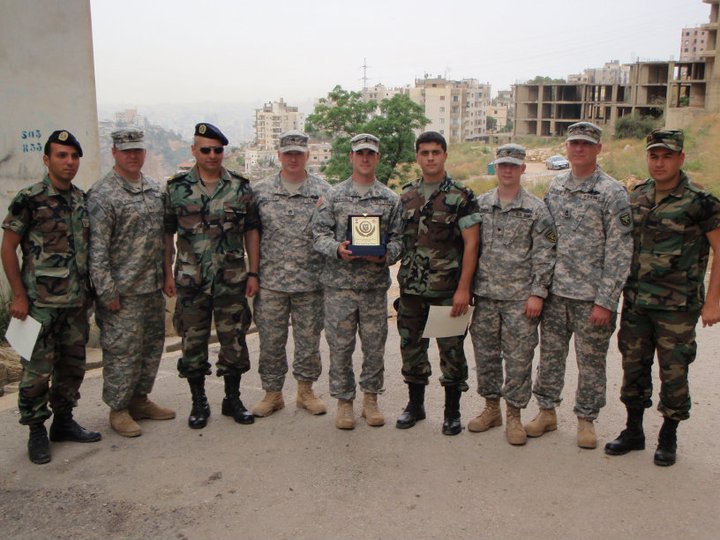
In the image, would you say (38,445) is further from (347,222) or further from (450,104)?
(450,104)

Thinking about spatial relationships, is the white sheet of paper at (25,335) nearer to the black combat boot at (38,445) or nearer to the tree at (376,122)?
the black combat boot at (38,445)

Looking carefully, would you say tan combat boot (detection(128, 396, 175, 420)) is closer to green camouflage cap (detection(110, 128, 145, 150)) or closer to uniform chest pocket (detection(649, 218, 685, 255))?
green camouflage cap (detection(110, 128, 145, 150))

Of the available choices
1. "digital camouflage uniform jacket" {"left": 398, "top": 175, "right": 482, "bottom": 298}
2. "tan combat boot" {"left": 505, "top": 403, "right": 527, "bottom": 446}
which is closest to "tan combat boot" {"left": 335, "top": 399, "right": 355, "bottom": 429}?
"digital camouflage uniform jacket" {"left": 398, "top": 175, "right": 482, "bottom": 298}

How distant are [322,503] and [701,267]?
2.57 meters

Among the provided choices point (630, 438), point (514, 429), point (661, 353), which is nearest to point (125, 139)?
point (514, 429)

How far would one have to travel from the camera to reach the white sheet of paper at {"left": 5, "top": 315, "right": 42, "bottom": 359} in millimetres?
4168

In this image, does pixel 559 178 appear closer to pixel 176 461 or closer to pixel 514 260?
pixel 514 260

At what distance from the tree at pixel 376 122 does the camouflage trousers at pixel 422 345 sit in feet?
72.2

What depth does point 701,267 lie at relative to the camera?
3992 mm

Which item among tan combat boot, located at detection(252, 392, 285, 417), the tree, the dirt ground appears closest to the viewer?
the dirt ground

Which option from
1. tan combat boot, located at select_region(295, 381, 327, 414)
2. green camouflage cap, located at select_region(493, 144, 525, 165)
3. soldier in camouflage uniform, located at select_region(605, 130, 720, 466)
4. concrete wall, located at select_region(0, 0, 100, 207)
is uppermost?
concrete wall, located at select_region(0, 0, 100, 207)

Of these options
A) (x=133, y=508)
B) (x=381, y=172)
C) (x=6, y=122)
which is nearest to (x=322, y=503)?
(x=133, y=508)

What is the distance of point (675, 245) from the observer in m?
3.93

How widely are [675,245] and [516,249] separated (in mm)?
911
